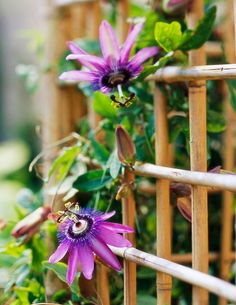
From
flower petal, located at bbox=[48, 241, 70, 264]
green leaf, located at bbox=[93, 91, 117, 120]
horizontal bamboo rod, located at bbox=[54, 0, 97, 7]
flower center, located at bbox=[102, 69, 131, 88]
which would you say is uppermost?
horizontal bamboo rod, located at bbox=[54, 0, 97, 7]

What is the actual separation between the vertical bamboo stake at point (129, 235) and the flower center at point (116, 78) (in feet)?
0.38

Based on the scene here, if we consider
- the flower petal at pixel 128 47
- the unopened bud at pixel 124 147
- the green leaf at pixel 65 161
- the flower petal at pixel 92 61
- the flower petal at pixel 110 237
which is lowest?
the flower petal at pixel 110 237

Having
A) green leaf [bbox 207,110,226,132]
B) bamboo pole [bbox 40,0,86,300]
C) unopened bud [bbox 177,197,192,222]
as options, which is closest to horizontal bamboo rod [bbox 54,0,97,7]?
bamboo pole [bbox 40,0,86,300]

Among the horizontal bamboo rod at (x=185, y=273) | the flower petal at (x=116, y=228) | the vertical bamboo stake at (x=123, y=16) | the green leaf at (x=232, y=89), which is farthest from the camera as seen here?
the vertical bamboo stake at (x=123, y=16)

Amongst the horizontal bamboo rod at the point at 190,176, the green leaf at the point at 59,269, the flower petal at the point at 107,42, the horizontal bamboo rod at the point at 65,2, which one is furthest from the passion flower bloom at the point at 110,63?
the horizontal bamboo rod at the point at 65,2

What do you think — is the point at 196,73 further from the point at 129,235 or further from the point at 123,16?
the point at 123,16

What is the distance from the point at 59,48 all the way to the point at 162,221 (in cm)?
51

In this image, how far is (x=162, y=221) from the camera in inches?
29.7

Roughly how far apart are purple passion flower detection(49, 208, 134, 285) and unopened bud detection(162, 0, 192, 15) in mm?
323

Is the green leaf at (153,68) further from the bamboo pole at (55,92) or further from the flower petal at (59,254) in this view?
the bamboo pole at (55,92)

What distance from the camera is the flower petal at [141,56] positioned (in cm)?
76

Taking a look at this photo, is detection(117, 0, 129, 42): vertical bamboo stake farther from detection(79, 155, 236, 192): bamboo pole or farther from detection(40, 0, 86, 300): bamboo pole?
detection(79, 155, 236, 192): bamboo pole

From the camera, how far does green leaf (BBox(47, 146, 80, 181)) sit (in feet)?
2.86

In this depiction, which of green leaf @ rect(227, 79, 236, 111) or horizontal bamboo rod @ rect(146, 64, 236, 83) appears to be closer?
horizontal bamboo rod @ rect(146, 64, 236, 83)
